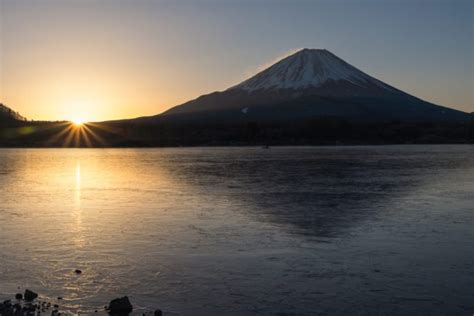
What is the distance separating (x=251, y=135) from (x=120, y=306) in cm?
11704

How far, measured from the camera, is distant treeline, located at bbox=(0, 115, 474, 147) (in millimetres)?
122562

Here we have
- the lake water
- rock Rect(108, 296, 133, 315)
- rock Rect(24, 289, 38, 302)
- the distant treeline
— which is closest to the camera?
rock Rect(108, 296, 133, 315)

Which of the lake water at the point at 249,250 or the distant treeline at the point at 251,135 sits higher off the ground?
the distant treeline at the point at 251,135

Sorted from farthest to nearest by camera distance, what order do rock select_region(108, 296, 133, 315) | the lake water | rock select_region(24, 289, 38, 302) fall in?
the lake water, rock select_region(24, 289, 38, 302), rock select_region(108, 296, 133, 315)

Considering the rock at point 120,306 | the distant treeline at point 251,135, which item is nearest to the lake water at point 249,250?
the rock at point 120,306

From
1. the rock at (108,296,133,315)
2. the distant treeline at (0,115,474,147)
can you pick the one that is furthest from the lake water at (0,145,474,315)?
the distant treeline at (0,115,474,147)

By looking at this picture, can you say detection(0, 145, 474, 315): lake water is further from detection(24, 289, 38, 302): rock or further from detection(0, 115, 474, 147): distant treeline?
detection(0, 115, 474, 147): distant treeline

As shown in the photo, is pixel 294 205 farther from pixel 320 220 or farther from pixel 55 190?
pixel 55 190

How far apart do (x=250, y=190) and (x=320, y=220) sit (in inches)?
377

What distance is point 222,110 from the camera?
196 meters

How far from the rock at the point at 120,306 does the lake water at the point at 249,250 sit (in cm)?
30

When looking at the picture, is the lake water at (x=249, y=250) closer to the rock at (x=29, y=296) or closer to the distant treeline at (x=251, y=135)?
the rock at (x=29, y=296)

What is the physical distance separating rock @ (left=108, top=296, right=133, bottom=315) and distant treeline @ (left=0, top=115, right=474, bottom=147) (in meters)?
111

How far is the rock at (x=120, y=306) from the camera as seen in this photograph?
28.9 ft
